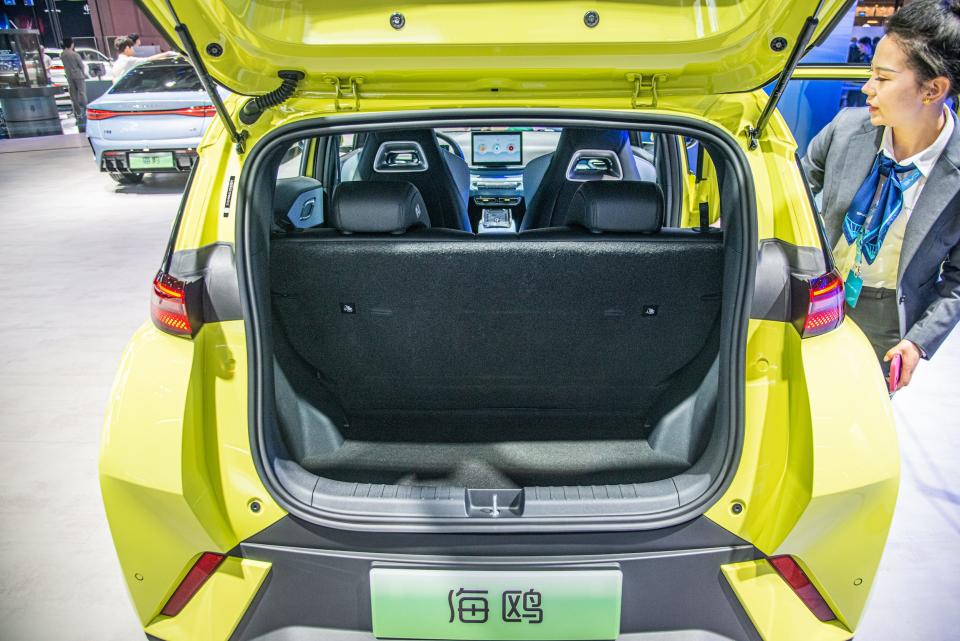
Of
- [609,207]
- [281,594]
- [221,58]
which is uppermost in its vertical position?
[221,58]

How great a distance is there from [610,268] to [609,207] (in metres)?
0.15

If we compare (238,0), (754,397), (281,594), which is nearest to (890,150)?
(754,397)

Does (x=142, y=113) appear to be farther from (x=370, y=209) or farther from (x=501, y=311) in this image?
(x=501, y=311)

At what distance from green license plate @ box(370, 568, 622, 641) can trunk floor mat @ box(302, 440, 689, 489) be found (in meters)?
0.38

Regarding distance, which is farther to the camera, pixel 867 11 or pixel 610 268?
pixel 867 11

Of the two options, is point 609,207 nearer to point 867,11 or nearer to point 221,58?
point 221,58

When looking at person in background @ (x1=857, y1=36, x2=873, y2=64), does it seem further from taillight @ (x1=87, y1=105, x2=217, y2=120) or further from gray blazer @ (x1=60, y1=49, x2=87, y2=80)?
gray blazer @ (x1=60, y1=49, x2=87, y2=80)

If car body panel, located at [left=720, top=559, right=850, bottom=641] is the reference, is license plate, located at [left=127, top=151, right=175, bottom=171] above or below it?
below

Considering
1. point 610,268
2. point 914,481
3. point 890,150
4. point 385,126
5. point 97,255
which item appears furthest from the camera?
point 97,255

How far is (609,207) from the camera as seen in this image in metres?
1.67

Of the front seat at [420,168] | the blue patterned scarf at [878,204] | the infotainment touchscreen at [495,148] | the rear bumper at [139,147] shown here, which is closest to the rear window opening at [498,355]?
the blue patterned scarf at [878,204]

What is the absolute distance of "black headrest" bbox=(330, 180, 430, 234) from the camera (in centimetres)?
167

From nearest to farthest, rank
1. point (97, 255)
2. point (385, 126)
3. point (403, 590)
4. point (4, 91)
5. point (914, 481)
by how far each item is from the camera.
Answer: point (403, 590)
point (385, 126)
point (914, 481)
point (97, 255)
point (4, 91)

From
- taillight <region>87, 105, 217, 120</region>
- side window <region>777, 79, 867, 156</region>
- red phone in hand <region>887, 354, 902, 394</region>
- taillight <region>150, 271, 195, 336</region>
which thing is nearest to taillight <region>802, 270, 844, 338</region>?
red phone in hand <region>887, 354, 902, 394</region>
